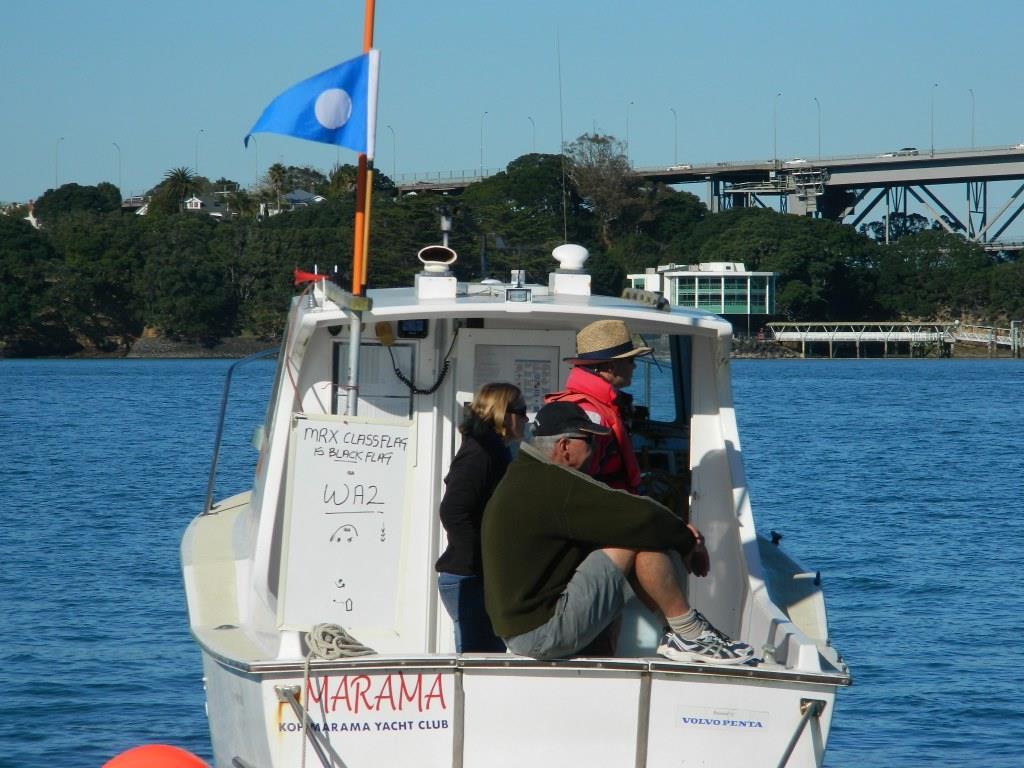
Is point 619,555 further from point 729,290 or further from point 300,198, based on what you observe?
point 300,198

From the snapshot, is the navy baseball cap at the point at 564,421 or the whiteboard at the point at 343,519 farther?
the whiteboard at the point at 343,519

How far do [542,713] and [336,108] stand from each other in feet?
8.74

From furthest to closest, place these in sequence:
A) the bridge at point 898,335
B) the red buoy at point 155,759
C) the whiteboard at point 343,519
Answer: the bridge at point 898,335 → the whiteboard at point 343,519 → the red buoy at point 155,759

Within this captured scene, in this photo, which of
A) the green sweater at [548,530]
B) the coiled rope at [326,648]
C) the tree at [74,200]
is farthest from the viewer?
the tree at [74,200]

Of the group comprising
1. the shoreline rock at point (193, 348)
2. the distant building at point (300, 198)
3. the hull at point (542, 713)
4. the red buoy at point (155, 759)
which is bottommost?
the shoreline rock at point (193, 348)

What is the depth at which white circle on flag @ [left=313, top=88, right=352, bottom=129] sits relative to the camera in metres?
6.59

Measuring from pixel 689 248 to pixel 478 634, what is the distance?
120 meters

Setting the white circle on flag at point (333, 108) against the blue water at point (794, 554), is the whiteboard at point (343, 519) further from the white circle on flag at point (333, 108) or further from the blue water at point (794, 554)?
the blue water at point (794, 554)

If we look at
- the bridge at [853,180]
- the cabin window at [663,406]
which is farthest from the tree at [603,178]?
the cabin window at [663,406]

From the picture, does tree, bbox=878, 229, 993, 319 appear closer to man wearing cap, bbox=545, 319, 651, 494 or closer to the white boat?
the white boat

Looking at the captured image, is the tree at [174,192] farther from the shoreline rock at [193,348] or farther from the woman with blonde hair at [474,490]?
the woman with blonde hair at [474,490]

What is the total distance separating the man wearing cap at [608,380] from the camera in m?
6.49

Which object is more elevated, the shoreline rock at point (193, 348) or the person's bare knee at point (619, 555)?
the person's bare knee at point (619, 555)

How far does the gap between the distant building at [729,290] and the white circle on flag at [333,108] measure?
103 metres
